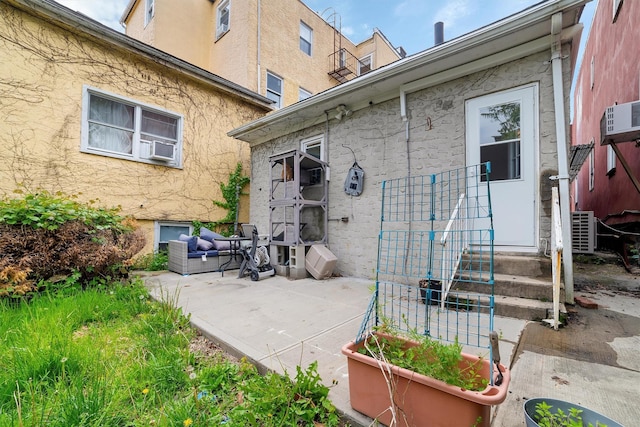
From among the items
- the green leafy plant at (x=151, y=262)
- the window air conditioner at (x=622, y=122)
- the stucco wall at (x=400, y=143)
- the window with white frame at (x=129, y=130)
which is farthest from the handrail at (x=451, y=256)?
the window with white frame at (x=129, y=130)

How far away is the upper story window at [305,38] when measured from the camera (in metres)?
11.2

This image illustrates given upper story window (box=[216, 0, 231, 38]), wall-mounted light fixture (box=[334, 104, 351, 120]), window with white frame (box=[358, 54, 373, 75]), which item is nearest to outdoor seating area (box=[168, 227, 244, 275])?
wall-mounted light fixture (box=[334, 104, 351, 120])

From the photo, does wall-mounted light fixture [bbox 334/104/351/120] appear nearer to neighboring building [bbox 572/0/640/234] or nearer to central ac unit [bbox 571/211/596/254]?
neighboring building [bbox 572/0/640/234]

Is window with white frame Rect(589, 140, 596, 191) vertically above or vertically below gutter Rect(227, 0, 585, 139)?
below

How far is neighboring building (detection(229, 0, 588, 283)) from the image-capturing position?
3469 millimetres

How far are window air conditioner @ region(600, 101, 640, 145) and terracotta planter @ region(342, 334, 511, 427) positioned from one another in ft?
17.0

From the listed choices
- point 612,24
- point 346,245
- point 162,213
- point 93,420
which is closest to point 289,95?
point 162,213

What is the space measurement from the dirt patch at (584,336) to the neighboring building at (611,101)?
3.21 m

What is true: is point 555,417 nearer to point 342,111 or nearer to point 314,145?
point 342,111

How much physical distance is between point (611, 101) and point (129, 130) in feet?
38.6

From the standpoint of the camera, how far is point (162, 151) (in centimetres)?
659

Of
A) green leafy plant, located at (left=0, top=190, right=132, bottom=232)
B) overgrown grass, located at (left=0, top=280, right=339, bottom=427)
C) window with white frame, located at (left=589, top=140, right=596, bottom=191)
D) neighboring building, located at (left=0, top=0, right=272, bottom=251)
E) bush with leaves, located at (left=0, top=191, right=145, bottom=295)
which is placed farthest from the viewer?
window with white frame, located at (left=589, top=140, right=596, bottom=191)

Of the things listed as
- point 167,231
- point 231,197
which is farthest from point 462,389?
point 231,197

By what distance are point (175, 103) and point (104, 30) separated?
1.81m
